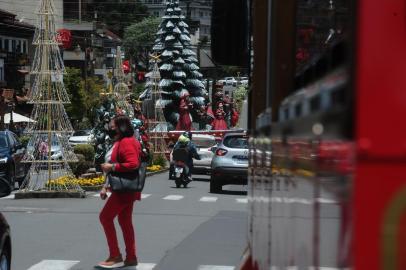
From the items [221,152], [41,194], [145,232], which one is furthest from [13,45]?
[145,232]

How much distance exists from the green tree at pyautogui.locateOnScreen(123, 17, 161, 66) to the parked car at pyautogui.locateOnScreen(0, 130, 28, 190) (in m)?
78.1

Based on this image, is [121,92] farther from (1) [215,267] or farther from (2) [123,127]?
(1) [215,267]

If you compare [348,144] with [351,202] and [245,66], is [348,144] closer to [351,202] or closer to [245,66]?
[351,202]

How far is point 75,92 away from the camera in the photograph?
2340 inches

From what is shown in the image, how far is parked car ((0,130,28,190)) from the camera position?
2548 centimetres

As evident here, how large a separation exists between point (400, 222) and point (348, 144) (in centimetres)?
17

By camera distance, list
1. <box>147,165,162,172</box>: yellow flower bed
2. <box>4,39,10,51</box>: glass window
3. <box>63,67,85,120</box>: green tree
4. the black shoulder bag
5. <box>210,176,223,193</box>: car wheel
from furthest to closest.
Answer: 1. <box>4,39,10,51</box>: glass window
2. <box>63,67,85,120</box>: green tree
3. <box>147,165,162,172</box>: yellow flower bed
4. <box>210,176,223,193</box>: car wheel
5. the black shoulder bag

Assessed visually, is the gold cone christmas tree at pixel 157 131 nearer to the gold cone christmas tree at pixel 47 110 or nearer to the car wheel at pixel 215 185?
the car wheel at pixel 215 185

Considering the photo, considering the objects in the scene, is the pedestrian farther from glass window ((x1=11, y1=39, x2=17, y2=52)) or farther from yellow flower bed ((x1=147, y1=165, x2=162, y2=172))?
glass window ((x1=11, y1=39, x2=17, y2=52))

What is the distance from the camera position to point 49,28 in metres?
20.9

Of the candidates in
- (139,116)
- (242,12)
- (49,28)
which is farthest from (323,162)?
(139,116)

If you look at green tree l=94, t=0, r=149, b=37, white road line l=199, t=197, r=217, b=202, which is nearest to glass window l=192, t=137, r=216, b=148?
white road line l=199, t=197, r=217, b=202

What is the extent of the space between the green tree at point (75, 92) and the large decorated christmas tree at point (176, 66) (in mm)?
7421

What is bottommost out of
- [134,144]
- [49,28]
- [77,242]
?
[77,242]
